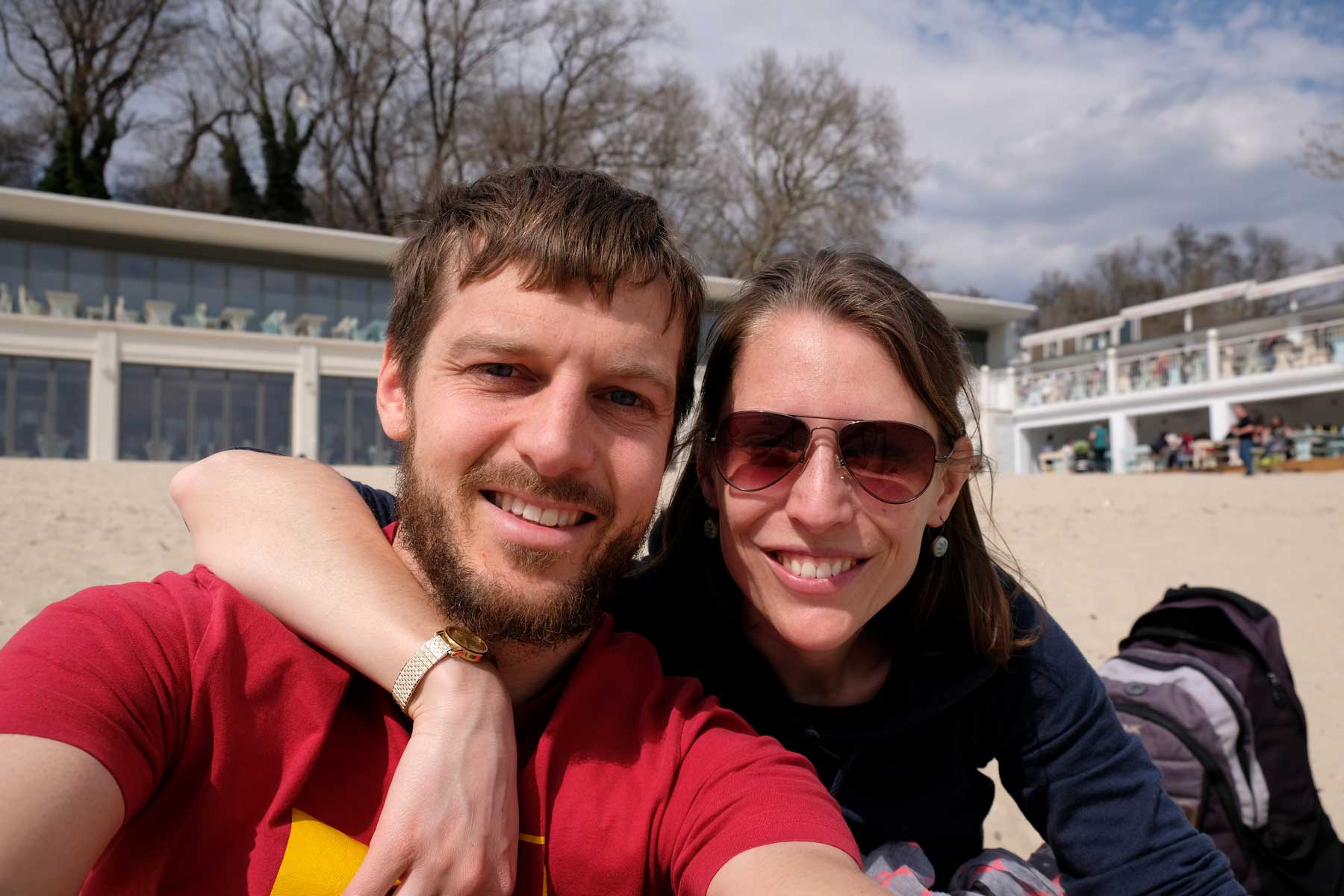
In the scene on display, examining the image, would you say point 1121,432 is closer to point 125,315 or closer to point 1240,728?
point 125,315

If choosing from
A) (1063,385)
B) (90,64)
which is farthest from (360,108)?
(1063,385)

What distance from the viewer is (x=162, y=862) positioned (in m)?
1.56

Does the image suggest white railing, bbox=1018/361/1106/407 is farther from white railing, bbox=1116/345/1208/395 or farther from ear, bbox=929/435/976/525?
ear, bbox=929/435/976/525

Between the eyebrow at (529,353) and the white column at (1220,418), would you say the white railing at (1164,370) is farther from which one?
the eyebrow at (529,353)

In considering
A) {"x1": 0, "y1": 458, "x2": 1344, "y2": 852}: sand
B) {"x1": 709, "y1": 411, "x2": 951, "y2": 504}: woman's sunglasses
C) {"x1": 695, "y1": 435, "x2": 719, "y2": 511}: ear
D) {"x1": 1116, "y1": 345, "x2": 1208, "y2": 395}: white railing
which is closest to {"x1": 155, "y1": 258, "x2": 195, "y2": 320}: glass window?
{"x1": 0, "y1": 458, "x2": 1344, "y2": 852}: sand

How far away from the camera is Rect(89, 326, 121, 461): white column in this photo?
24969 mm

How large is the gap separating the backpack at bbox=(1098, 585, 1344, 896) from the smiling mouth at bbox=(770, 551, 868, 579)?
5.98 feet

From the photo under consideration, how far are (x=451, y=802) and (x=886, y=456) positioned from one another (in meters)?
1.20

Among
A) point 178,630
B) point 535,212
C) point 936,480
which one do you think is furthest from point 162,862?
point 936,480

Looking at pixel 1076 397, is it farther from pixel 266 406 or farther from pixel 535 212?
pixel 535 212

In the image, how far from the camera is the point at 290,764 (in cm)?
164

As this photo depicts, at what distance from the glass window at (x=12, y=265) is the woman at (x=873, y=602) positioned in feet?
99.2

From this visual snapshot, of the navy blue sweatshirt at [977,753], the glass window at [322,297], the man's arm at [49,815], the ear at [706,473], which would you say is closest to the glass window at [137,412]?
the glass window at [322,297]

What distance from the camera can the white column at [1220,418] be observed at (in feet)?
97.6
